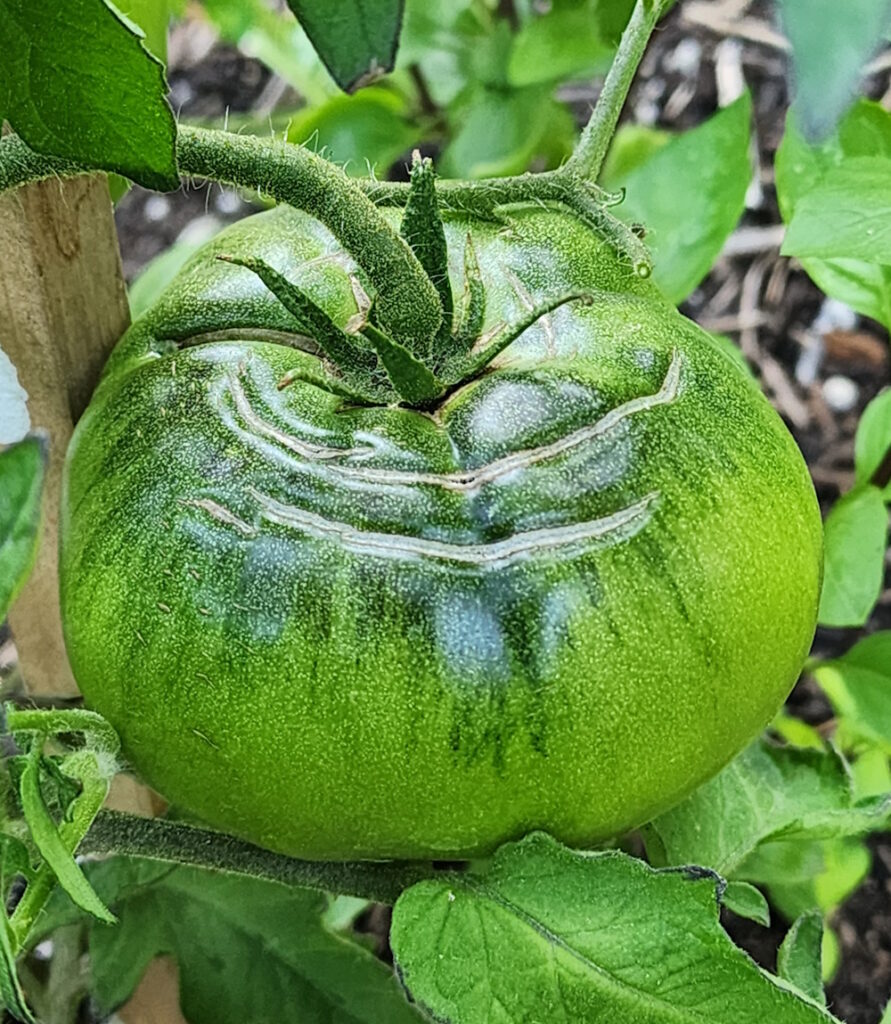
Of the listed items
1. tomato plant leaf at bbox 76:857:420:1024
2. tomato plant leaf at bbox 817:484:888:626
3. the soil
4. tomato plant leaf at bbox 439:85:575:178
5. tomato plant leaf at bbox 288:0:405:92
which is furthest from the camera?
the soil

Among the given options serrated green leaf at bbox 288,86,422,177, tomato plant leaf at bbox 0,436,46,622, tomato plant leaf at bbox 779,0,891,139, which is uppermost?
tomato plant leaf at bbox 779,0,891,139

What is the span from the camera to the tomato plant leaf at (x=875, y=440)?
93 cm

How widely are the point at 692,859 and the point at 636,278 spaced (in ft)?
1.00

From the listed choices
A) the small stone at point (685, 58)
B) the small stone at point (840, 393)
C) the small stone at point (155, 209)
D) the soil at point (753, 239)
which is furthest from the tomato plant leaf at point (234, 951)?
the small stone at point (685, 58)

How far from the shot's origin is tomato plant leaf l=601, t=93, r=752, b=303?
0.85 m

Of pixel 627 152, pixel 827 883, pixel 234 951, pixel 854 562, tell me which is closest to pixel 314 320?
pixel 234 951

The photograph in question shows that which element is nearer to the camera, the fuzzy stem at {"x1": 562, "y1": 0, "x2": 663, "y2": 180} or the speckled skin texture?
the speckled skin texture

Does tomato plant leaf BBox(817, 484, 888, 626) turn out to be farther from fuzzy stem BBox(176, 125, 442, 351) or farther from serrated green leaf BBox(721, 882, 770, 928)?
fuzzy stem BBox(176, 125, 442, 351)

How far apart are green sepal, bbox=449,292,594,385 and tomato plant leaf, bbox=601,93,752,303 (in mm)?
329

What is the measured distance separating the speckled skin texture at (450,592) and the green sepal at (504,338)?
0.01 m

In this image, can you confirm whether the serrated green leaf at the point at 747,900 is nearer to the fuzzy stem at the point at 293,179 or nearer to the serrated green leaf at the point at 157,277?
the fuzzy stem at the point at 293,179

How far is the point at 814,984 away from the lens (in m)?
0.61

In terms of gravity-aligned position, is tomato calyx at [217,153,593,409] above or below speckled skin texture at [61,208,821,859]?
above

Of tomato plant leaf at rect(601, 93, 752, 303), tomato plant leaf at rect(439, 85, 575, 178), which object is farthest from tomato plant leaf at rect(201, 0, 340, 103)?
tomato plant leaf at rect(601, 93, 752, 303)
